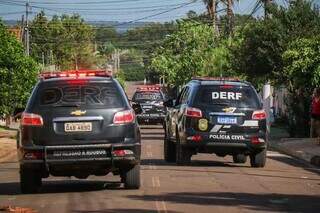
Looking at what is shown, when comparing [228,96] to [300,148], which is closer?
[228,96]

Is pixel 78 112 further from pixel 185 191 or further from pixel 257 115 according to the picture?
pixel 257 115

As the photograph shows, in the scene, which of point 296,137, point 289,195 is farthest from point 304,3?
point 289,195

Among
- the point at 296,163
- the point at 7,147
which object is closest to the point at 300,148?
the point at 296,163

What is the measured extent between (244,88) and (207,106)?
37.3 inches

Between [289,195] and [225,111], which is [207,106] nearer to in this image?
[225,111]

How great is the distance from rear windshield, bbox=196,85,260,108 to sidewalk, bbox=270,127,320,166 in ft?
9.07

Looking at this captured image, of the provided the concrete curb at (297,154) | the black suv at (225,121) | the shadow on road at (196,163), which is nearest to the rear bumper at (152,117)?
the concrete curb at (297,154)

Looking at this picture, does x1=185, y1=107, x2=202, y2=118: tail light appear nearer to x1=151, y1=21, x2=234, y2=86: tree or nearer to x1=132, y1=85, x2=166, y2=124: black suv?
x1=132, y1=85, x2=166, y2=124: black suv

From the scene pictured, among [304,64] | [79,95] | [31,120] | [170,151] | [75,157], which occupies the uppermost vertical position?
[304,64]

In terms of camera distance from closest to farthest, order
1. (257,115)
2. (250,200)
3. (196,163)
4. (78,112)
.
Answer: (250,200)
(78,112)
(257,115)
(196,163)

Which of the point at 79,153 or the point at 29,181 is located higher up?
the point at 79,153

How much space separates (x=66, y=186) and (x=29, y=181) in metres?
1.35

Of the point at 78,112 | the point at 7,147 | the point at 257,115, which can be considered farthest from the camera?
the point at 7,147

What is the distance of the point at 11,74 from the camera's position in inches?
1344
